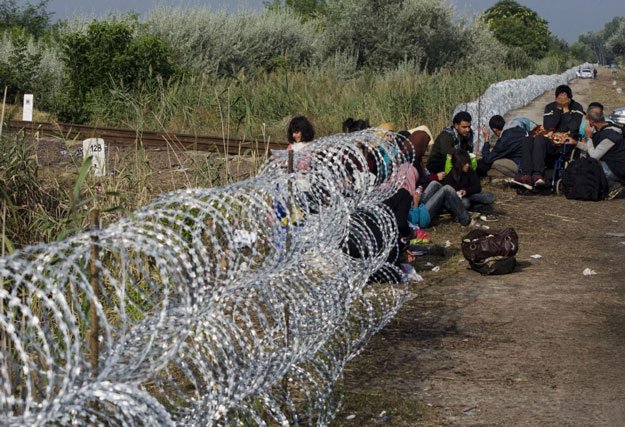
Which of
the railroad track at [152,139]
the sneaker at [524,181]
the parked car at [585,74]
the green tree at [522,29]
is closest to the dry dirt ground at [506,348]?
the sneaker at [524,181]

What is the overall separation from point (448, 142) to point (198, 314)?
930cm

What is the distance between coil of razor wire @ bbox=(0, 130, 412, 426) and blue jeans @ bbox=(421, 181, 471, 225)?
10.9 feet

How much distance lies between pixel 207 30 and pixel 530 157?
19.1 meters

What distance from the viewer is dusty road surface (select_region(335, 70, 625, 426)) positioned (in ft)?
20.5

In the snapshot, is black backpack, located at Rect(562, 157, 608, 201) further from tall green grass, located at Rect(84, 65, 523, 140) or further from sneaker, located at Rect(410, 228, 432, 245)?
tall green grass, located at Rect(84, 65, 523, 140)

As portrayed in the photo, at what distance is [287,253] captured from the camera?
5867 mm

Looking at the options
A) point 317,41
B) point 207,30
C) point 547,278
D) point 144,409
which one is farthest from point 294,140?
point 317,41

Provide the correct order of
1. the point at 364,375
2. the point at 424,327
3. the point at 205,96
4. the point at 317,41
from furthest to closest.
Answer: the point at 317,41, the point at 205,96, the point at 424,327, the point at 364,375

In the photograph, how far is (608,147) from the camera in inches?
576

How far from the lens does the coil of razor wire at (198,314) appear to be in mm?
3533

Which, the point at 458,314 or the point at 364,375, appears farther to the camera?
the point at 458,314

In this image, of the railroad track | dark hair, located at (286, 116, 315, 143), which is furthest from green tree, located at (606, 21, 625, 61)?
dark hair, located at (286, 116, 315, 143)

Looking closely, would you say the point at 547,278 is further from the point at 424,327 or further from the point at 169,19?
the point at 169,19

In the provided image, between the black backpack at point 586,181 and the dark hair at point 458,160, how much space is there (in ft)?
7.00
